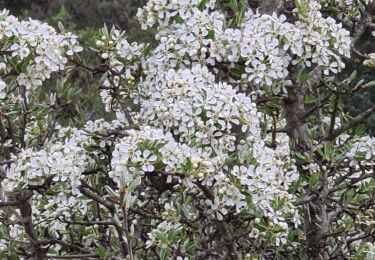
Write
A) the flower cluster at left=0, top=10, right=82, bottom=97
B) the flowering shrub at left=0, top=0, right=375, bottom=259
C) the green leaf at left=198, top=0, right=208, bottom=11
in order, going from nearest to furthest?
1. the flowering shrub at left=0, top=0, right=375, bottom=259
2. the flower cluster at left=0, top=10, right=82, bottom=97
3. the green leaf at left=198, top=0, right=208, bottom=11

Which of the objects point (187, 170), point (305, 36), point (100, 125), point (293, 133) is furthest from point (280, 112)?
point (187, 170)

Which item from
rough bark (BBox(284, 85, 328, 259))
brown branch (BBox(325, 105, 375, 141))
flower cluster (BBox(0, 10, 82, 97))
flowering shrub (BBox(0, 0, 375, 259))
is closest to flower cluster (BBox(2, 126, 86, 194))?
flowering shrub (BBox(0, 0, 375, 259))

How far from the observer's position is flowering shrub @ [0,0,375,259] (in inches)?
85.9

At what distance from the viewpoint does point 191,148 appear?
217 cm

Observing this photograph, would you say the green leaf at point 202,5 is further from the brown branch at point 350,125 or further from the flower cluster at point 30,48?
the brown branch at point 350,125

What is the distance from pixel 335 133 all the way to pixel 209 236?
0.81 meters

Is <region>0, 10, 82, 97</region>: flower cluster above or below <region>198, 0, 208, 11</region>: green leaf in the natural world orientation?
below

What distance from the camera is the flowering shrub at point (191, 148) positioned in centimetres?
218

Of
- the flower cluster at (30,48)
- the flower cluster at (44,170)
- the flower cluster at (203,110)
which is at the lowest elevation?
the flower cluster at (44,170)

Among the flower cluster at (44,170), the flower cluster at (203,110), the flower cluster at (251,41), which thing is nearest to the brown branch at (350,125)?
the flower cluster at (251,41)

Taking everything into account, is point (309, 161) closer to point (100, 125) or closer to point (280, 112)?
point (280, 112)

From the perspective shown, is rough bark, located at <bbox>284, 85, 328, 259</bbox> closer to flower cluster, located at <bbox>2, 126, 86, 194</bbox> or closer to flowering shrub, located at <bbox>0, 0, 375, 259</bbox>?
flowering shrub, located at <bbox>0, 0, 375, 259</bbox>

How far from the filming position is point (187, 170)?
82.4 inches

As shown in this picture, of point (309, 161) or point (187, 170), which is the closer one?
point (187, 170)
